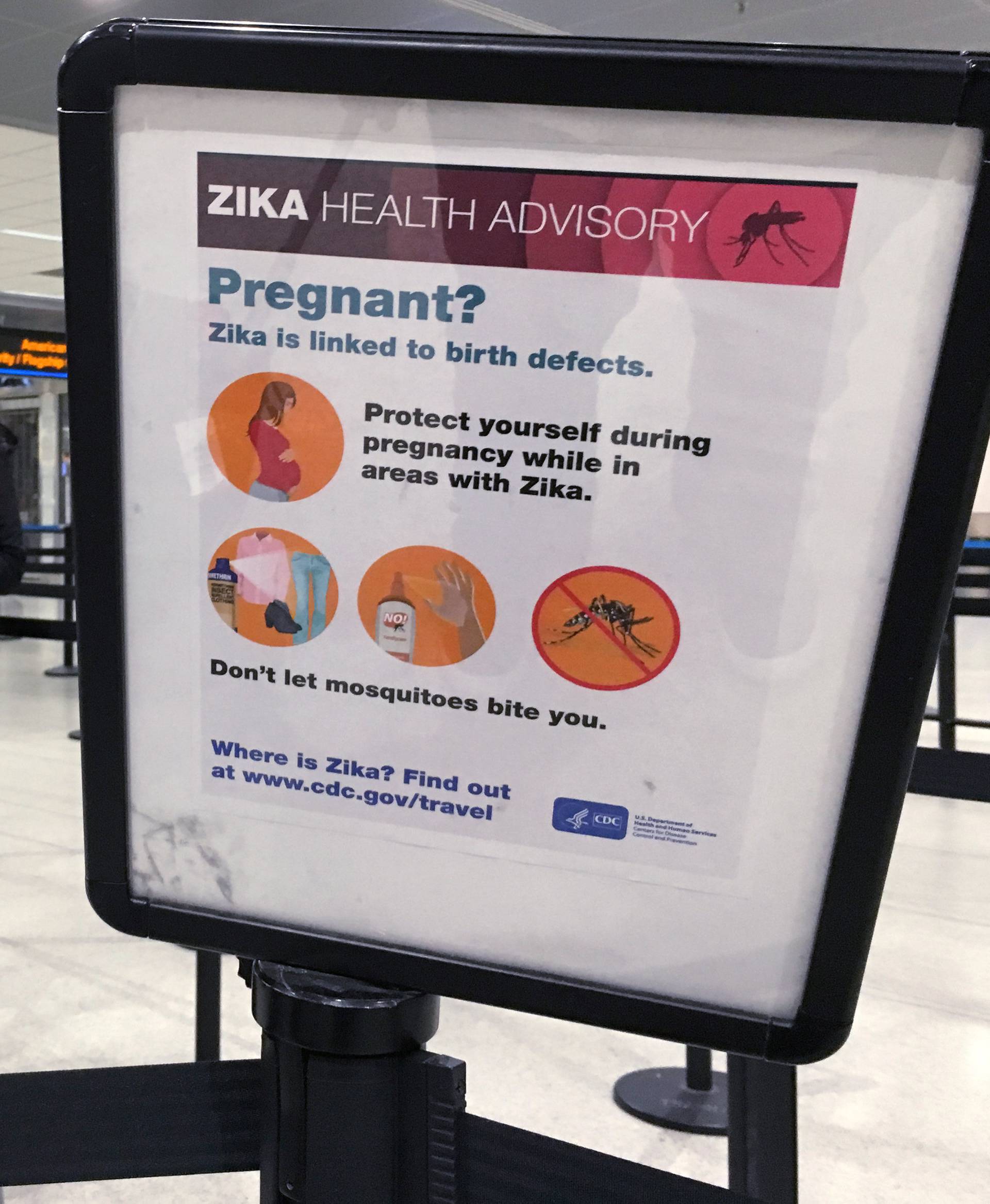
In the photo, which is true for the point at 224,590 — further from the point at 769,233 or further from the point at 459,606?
the point at 769,233

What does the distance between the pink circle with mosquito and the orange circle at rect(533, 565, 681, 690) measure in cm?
12

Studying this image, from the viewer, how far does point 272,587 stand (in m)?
0.48

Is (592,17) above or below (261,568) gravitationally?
above

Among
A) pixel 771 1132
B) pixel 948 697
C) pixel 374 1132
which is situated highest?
pixel 374 1132

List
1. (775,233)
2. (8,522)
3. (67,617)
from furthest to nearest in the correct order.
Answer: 1. (67,617)
2. (8,522)
3. (775,233)

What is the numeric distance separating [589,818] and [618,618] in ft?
0.28

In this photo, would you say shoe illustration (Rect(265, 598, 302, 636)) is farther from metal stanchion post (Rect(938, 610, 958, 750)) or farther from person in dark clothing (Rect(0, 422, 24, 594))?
person in dark clothing (Rect(0, 422, 24, 594))

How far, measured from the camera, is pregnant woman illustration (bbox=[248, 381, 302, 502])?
1.50 ft

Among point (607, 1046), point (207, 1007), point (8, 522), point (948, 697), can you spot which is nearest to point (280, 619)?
point (207, 1007)

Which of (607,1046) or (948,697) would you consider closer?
(607,1046)

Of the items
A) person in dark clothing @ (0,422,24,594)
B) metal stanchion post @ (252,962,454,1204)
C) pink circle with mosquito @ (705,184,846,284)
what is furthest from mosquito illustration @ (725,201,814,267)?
person in dark clothing @ (0,422,24,594)

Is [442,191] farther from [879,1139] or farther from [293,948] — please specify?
[879,1139]

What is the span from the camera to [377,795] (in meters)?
0.48

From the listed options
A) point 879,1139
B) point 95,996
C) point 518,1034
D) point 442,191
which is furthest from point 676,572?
point 95,996
